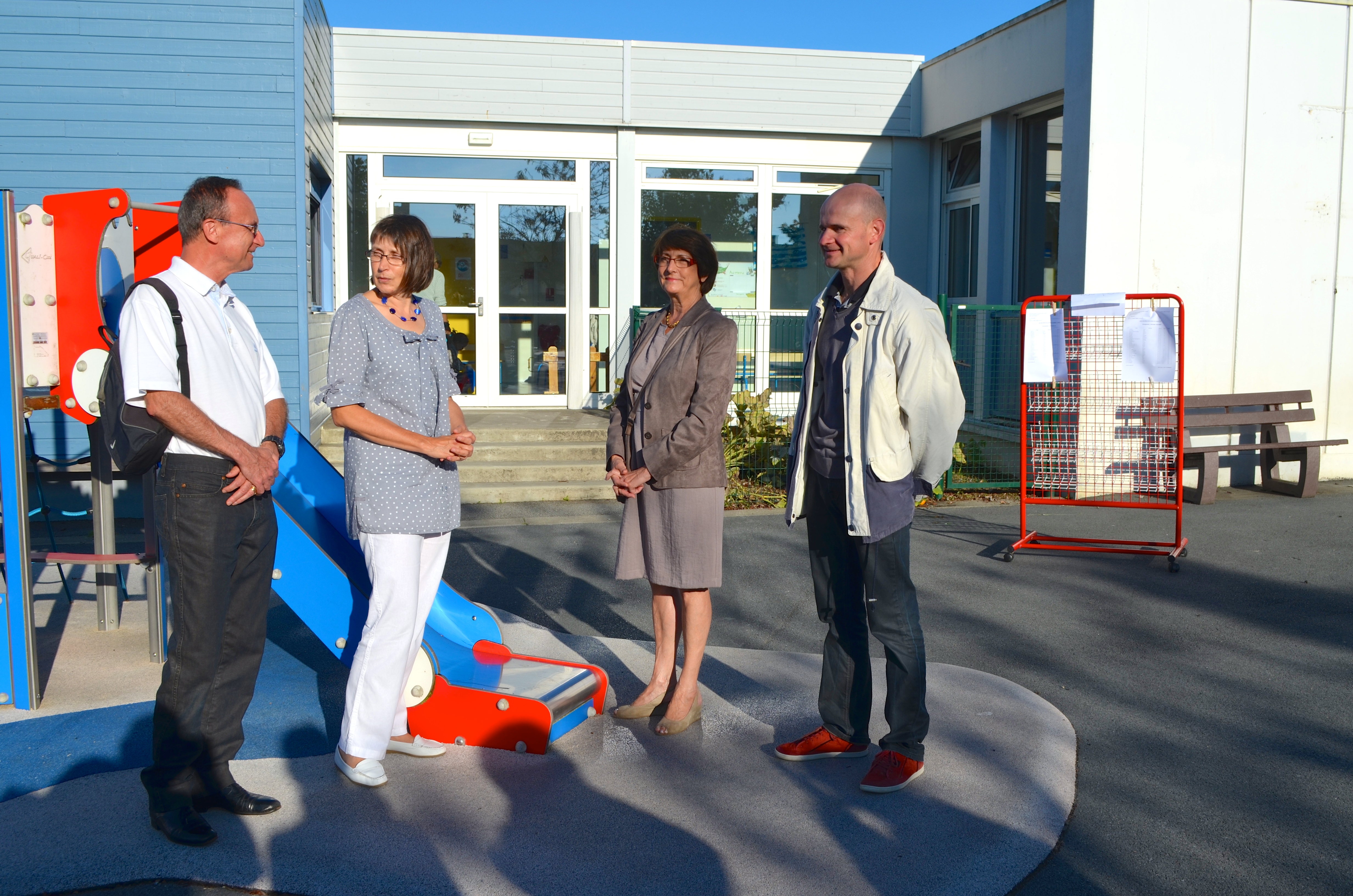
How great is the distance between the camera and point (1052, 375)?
276 inches

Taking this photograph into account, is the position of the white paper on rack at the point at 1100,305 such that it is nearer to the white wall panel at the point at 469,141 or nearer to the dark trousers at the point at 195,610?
the dark trousers at the point at 195,610

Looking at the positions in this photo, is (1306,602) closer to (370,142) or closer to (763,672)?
(763,672)

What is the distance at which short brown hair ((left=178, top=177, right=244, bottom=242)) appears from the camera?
121 inches

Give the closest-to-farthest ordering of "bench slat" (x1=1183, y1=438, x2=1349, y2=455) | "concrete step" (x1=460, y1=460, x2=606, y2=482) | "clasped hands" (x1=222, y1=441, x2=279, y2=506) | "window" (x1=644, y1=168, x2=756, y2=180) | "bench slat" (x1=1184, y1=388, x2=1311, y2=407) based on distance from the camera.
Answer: "clasped hands" (x1=222, y1=441, x2=279, y2=506)
"bench slat" (x1=1183, y1=438, x2=1349, y2=455)
"bench slat" (x1=1184, y1=388, x2=1311, y2=407)
"concrete step" (x1=460, y1=460, x2=606, y2=482)
"window" (x1=644, y1=168, x2=756, y2=180)

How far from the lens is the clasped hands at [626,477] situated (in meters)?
3.93

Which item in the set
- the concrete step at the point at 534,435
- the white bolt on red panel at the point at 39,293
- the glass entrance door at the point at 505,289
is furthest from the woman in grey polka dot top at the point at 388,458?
the glass entrance door at the point at 505,289

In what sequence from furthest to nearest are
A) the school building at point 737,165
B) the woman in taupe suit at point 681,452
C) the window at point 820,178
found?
the window at point 820,178, the school building at point 737,165, the woman in taupe suit at point 681,452

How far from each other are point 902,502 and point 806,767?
104 cm

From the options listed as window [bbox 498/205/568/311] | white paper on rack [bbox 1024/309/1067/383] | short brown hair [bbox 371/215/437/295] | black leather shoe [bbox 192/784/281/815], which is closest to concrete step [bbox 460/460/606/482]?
window [bbox 498/205/568/311]

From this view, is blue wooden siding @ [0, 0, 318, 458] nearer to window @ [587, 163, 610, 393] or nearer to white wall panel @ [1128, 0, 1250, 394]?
window @ [587, 163, 610, 393]

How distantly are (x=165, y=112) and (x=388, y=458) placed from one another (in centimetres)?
690

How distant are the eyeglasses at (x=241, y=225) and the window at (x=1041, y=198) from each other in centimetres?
1003

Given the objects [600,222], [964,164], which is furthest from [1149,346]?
[600,222]

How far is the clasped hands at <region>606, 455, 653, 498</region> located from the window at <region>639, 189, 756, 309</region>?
882 cm
